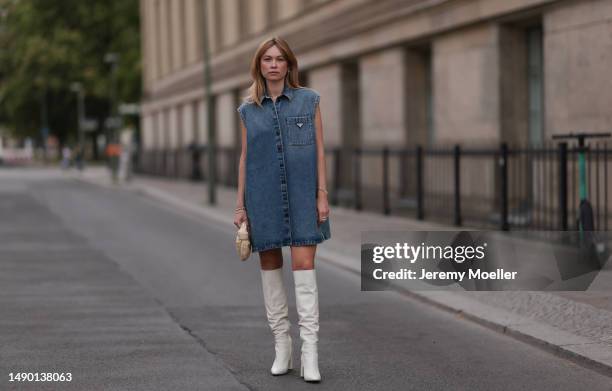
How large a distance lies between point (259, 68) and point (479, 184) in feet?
35.5

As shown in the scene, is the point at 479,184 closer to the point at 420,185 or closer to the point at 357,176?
the point at 420,185

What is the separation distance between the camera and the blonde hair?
596 cm

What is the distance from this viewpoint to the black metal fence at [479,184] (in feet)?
43.7

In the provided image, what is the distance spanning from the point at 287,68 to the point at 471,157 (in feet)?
35.4

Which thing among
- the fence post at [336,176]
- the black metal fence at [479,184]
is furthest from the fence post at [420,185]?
the fence post at [336,176]

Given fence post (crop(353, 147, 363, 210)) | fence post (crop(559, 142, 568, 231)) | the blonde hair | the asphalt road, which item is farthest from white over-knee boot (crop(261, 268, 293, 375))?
fence post (crop(353, 147, 363, 210))

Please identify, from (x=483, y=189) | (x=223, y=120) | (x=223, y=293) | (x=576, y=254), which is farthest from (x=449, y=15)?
(x=223, y=120)

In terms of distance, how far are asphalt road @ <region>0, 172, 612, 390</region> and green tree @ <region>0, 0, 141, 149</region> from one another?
59.0m

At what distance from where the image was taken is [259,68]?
19.8ft

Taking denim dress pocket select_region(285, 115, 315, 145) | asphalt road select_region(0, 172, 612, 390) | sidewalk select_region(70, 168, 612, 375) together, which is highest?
denim dress pocket select_region(285, 115, 315, 145)

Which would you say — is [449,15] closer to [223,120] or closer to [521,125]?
[521,125]

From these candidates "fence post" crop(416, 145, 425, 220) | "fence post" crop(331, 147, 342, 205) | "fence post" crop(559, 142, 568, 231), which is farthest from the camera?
"fence post" crop(331, 147, 342, 205)

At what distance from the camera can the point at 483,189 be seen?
53.6 feet

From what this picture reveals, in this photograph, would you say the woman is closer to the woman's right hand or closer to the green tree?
the woman's right hand
